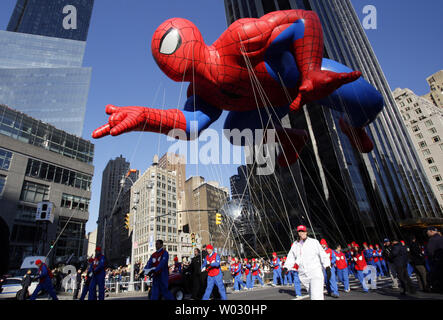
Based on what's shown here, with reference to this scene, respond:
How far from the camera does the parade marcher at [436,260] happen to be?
176 inches

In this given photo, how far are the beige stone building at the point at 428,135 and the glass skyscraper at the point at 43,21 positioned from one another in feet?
421

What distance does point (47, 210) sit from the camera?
2308 cm

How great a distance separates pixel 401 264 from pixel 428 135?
71.3 meters

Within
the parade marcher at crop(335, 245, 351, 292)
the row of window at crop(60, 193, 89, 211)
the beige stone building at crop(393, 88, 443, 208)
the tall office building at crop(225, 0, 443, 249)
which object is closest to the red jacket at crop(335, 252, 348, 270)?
the parade marcher at crop(335, 245, 351, 292)

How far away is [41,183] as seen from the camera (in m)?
33.2

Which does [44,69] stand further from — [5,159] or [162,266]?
[162,266]

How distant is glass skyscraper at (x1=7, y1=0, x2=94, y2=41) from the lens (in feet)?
347

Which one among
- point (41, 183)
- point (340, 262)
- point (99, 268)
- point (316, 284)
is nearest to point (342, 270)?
point (340, 262)

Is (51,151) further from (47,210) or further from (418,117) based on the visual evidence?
(418,117)

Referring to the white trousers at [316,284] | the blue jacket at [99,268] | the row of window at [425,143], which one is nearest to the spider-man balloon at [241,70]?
the blue jacket at [99,268]

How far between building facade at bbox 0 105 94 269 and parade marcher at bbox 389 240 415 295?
28.5m

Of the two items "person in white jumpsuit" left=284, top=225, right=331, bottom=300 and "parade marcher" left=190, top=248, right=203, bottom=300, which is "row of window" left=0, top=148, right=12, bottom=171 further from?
"person in white jumpsuit" left=284, top=225, right=331, bottom=300

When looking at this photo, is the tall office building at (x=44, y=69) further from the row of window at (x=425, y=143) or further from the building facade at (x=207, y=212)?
the row of window at (x=425, y=143)
